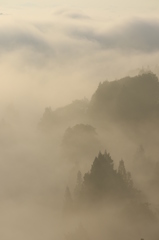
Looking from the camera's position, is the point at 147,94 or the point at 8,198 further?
the point at 147,94

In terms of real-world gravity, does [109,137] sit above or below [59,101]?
below

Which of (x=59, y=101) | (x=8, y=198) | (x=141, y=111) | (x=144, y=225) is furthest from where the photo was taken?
(x=59, y=101)

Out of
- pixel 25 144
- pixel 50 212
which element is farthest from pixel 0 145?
pixel 50 212

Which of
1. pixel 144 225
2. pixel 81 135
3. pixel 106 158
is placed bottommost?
pixel 144 225

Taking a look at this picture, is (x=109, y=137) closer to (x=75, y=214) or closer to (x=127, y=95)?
(x=127, y=95)

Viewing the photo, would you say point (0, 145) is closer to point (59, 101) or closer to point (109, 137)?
point (109, 137)

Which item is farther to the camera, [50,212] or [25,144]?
[25,144]

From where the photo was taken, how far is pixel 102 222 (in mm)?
54844

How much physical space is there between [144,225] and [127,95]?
45.0 metres

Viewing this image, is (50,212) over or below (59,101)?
below

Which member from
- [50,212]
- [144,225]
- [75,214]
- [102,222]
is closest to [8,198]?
[50,212]

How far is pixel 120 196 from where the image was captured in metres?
58.6

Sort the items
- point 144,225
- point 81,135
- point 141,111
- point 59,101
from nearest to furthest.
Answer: point 144,225 → point 81,135 → point 141,111 → point 59,101

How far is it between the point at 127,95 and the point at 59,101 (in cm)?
5539
